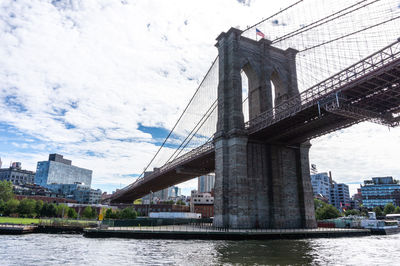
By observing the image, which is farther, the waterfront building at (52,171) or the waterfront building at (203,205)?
the waterfront building at (52,171)

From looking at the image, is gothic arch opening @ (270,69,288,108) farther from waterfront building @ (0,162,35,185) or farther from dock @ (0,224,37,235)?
waterfront building @ (0,162,35,185)

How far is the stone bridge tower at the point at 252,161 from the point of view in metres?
32.5

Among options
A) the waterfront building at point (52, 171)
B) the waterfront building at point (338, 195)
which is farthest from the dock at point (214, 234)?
the waterfront building at point (52, 171)

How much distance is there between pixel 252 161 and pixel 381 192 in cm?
12540

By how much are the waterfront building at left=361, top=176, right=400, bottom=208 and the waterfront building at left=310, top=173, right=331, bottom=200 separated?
2625cm

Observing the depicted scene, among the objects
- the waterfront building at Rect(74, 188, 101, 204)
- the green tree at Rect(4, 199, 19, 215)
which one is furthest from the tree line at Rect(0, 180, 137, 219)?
the waterfront building at Rect(74, 188, 101, 204)

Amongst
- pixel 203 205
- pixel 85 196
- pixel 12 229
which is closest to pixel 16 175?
pixel 85 196

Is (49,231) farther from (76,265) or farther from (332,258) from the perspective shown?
(332,258)

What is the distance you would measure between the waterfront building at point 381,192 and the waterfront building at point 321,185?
26245mm

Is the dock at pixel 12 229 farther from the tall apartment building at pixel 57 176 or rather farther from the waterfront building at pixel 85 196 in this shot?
the tall apartment building at pixel 57 176

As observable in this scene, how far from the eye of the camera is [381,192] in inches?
5172

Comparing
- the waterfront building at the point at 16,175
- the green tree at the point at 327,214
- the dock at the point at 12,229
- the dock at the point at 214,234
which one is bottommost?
the dock at the point at 12,229

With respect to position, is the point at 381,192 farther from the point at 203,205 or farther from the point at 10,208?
the point at 10,208

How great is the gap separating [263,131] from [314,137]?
6122 mm
